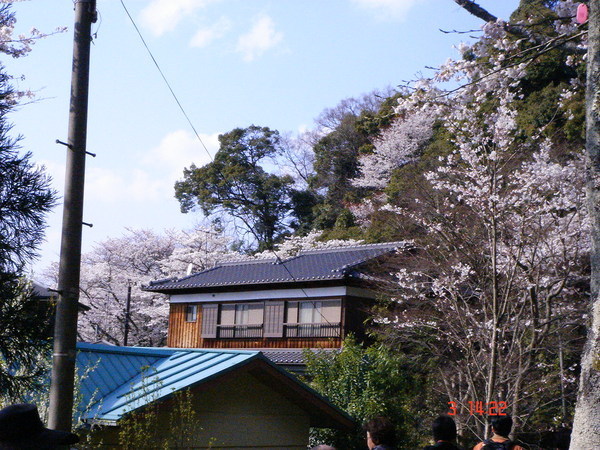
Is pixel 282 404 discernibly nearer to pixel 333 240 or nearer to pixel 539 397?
pixel 539 397

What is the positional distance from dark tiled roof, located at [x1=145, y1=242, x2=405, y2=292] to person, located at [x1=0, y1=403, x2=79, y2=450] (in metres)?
20.0

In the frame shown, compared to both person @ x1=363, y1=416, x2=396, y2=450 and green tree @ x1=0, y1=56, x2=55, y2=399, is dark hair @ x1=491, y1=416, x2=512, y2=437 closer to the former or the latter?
person @ x1=363, y1=416, x2=396, y2=450

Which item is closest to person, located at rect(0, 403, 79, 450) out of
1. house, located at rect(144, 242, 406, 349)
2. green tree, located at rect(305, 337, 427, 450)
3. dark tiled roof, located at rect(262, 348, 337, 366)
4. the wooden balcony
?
green tree, located at rect(305, 337, 427, 450)

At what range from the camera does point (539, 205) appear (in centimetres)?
1456

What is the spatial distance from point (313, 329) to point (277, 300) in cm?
183

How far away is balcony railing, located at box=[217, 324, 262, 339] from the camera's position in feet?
85.3

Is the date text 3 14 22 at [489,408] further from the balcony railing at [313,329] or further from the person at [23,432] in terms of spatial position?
the balcony railing at [313,329]

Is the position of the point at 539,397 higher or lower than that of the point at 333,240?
lower

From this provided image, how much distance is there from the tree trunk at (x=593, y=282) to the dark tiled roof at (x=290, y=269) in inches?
732

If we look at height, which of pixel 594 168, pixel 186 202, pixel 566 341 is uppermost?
pixel 186 202

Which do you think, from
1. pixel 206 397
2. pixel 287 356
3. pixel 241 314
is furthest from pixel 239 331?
pixel 206 397

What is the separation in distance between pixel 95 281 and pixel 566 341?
26.2 meters

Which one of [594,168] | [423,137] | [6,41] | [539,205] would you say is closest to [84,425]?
[6,41]

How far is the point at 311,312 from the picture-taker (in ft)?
80.9
